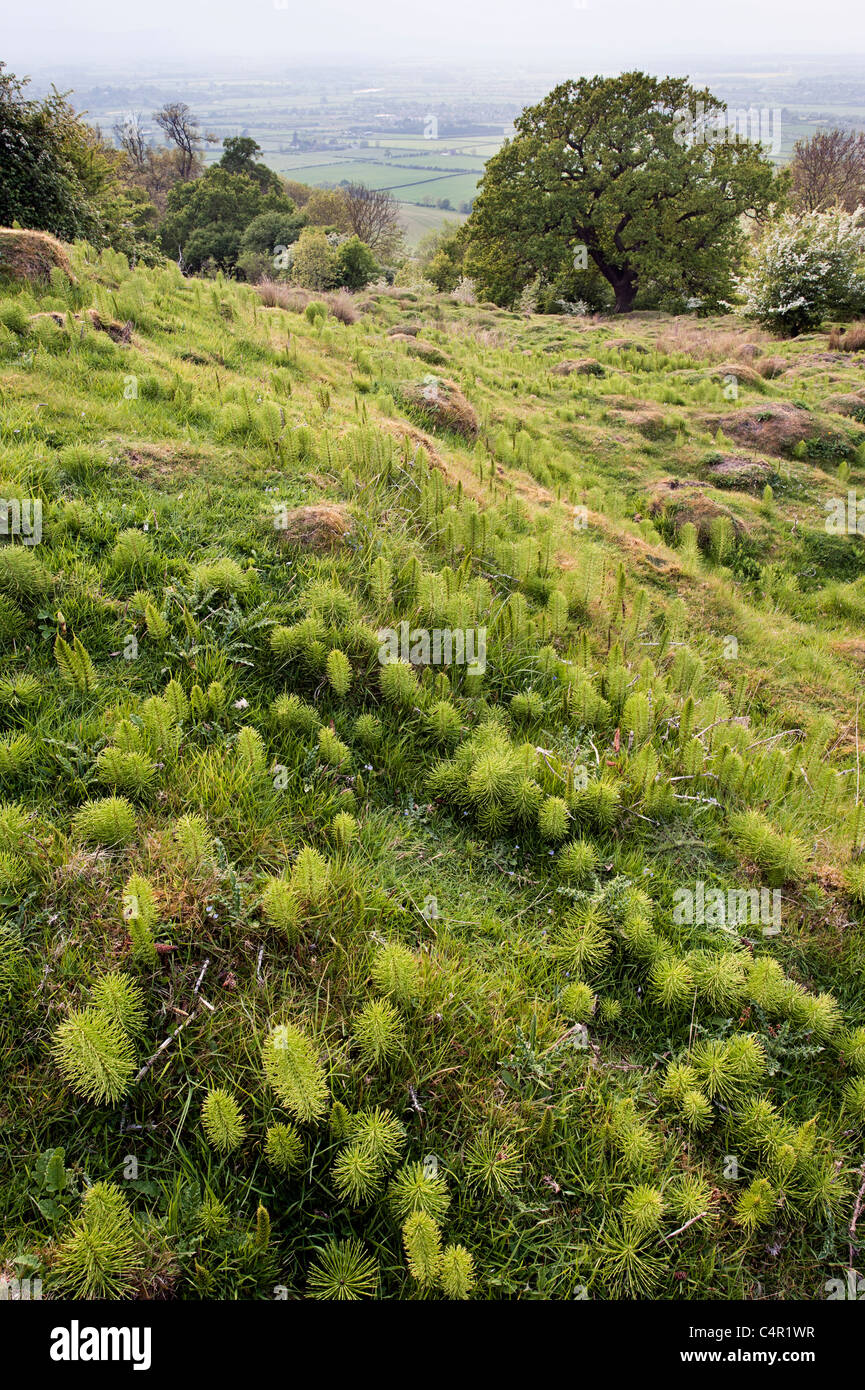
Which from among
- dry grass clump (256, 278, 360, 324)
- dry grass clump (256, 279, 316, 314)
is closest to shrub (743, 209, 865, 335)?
dry grass clump (256, 278, 360, 324)

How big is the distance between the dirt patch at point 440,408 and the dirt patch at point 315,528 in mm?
4795

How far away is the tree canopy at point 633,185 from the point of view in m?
30.3

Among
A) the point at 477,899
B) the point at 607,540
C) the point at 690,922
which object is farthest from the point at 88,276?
the point at 690,922

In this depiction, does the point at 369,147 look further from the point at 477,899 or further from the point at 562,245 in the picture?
the point at 477,899

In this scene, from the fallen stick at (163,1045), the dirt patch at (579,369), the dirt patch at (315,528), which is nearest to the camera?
the fallen stick at (163,1045)

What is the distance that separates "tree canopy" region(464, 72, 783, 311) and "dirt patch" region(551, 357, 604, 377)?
19.3 meters

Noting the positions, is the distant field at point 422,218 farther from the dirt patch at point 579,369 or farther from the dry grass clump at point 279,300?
the dry grass clump at point 279,300

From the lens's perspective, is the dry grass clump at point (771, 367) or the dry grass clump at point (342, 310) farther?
the dry grass clump at point (771, 367)

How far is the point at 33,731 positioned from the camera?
334cm

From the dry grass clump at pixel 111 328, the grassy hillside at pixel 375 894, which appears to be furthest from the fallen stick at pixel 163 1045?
the dry grass clump at pixel 111 328

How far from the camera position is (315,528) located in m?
5.10

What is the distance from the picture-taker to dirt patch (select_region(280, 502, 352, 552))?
502 centimetres

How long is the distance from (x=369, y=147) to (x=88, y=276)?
649 ft

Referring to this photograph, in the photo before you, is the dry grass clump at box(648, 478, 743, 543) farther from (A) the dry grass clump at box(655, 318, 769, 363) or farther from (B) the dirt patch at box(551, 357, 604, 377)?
(A) the dry grass clump at box(655, 318, 769, 363)
